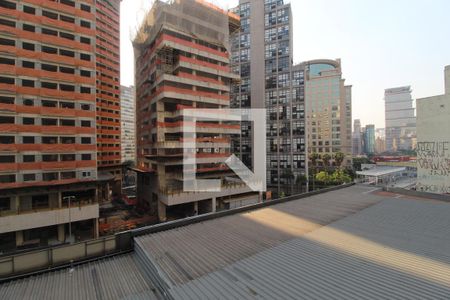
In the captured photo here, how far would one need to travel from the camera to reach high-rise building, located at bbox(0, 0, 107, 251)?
2583cm

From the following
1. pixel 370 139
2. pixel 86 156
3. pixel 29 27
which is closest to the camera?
pixel 29 27

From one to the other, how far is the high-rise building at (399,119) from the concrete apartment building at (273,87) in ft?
493

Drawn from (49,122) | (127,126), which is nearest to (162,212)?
(49,122)

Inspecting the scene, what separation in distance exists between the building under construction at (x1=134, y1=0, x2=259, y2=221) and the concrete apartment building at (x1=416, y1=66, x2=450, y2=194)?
29728 mm

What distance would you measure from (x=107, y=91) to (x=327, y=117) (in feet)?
274

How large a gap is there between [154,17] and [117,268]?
140 ft

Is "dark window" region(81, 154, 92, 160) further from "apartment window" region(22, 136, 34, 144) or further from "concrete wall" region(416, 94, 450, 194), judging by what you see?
"concrete wall" region(416, 94, 450, 194)

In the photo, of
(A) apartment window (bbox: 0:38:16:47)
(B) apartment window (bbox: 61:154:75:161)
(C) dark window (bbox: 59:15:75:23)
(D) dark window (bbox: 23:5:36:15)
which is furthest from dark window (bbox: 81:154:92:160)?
(D) dark window (bbox: 23:5:36:15)

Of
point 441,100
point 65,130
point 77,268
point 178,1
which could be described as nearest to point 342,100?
point 441,100

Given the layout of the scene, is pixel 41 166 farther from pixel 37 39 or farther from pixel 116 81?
pixel 116 81

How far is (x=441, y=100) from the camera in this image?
35.4 m

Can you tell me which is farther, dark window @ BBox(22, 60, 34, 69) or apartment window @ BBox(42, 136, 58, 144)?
apartment window @ BBox(42, 136, 58, 144)

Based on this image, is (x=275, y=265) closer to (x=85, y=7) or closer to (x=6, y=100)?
(x=6, y=100)

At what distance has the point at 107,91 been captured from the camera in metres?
60.0
